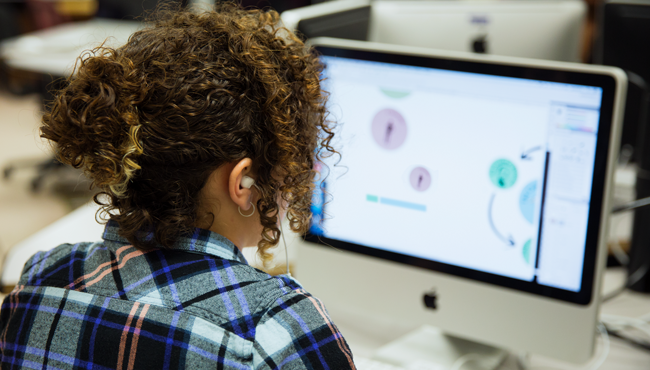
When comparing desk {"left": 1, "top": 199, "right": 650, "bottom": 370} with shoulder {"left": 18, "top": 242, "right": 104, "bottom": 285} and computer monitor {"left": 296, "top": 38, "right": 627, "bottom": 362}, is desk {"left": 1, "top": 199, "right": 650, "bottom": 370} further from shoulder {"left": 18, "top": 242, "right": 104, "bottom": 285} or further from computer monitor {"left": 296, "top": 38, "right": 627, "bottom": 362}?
shoulder {"left": 18, "top": 242, "right": 104, "bottom": 285}

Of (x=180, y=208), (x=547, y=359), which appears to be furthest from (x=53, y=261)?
(x=547, y=359)

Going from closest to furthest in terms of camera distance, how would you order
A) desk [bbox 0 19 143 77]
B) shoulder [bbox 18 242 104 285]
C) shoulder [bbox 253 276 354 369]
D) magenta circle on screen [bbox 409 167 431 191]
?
1. shoulder [bbox 253 276 354 369]
2. shoulder [bbox 18 242 104 285]
3. magenta circle on screen [bbox 409 167 431 191]
4. desk [bbox 0 19 143 77]

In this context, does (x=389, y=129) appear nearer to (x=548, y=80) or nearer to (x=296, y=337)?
(x=548, y=80)

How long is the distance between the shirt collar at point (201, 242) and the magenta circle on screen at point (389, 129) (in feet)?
1.38

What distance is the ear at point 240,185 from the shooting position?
570mm

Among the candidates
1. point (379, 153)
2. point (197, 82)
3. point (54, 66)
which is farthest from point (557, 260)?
point (54, 66)

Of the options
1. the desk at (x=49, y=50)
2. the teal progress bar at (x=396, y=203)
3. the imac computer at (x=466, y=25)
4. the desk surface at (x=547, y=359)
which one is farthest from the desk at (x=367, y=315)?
the desk at (x=49, y=50)

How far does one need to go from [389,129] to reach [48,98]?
2.79 metres

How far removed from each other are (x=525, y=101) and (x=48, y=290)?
0.69 metres

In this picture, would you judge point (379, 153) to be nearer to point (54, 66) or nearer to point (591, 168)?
point (591, 168)

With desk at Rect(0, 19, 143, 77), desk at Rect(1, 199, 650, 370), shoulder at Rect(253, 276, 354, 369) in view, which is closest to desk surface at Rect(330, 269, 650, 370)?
desk at Rect(1, 199, 650, 370)

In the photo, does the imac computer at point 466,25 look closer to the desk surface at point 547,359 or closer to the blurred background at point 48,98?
the blurred background at point 48,98

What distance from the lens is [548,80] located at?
2.73 feet

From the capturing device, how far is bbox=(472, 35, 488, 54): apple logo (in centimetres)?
122
